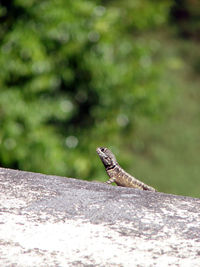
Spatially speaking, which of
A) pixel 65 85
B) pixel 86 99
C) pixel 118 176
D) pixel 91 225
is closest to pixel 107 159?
pixel 118 176

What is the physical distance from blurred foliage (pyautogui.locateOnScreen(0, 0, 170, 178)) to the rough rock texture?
8.34 feet

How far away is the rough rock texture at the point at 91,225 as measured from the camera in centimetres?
203

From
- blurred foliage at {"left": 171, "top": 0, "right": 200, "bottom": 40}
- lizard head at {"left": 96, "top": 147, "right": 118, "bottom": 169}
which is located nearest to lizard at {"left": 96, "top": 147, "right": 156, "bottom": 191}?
lizard head at {"left": 96, "top": 147, "right": 118, "bottom": 169}

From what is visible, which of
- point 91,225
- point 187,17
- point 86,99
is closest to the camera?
point 91,225

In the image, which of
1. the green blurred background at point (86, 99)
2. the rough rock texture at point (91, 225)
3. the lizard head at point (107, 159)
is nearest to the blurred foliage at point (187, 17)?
the green blurred background at point (86, 99)

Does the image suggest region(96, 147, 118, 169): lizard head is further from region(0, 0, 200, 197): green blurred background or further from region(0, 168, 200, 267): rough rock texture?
region(0, 168, 200, 267): rough rock texture

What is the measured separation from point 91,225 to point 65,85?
178 inches

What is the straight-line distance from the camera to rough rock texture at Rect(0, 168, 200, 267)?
2029mm

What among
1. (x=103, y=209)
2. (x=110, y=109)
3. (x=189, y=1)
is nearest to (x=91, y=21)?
(x=110, y=109)

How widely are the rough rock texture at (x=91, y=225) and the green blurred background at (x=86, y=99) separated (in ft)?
8.56

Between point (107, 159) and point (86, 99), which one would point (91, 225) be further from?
point (86, 99)

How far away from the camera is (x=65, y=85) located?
6.70 meters

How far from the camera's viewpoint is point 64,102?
6184 millimetres

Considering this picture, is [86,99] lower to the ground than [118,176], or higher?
higher
